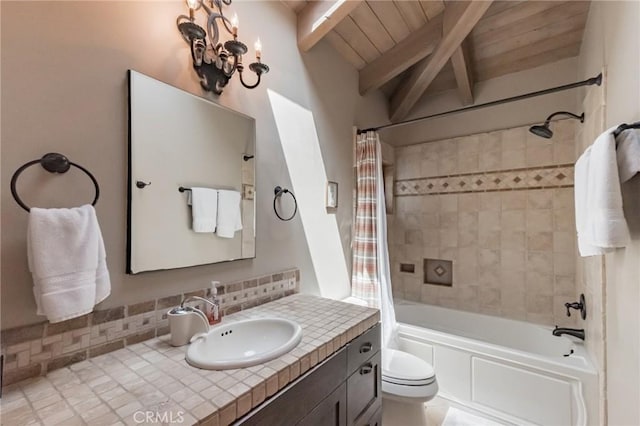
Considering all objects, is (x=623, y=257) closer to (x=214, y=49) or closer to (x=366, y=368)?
(x=366, y=368)

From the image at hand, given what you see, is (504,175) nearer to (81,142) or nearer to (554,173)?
(554,173)

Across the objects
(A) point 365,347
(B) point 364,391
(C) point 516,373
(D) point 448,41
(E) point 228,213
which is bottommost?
(C) point 516,373

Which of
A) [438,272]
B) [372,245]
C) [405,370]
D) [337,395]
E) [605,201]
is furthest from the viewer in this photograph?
[438,272]

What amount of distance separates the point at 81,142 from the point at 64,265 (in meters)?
0.43

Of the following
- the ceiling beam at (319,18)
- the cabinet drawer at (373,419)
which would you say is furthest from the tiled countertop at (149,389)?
the ceiling beam at (319,18)

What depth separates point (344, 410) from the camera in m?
1.16

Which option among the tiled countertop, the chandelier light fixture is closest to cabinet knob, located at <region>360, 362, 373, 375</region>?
the tiled countertop

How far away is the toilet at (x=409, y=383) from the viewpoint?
1.64m

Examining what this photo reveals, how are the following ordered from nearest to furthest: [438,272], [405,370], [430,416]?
1. [405,370]
2. [430,416]
3. [438,272]

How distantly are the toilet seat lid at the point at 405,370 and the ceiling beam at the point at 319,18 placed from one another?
7.41 feet

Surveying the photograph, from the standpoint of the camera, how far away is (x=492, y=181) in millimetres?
2752

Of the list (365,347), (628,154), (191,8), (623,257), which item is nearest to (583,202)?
(623,257)

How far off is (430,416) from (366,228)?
1.43 meters

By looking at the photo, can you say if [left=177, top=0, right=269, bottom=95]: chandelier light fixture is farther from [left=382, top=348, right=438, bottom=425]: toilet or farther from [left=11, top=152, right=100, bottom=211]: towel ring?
[left=382, top=348, right=438, bottom=425]: toilet
